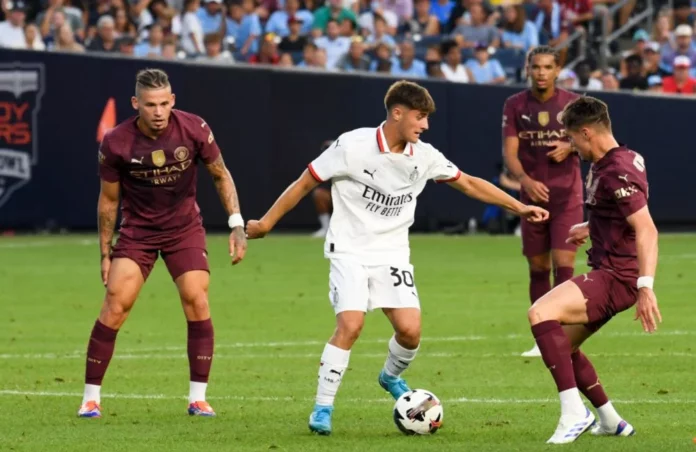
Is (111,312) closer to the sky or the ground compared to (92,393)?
closer to the sky

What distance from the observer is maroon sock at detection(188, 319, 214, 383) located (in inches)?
395

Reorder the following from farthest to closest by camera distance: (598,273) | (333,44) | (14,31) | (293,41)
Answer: (293,41) < (333,44) < (14,31) < (598,273)

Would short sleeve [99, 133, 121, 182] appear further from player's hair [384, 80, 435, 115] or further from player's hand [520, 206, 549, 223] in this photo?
player's hand [520, 206, 549, 223]

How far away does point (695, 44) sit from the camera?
2756cm

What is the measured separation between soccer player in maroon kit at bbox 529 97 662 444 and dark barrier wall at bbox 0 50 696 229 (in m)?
17.1

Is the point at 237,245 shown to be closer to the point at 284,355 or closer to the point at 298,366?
the point at 298,366

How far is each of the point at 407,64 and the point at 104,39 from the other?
5070mm

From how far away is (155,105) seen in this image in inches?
385

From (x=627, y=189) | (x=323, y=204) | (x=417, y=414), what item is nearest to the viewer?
(x=627, y=189)

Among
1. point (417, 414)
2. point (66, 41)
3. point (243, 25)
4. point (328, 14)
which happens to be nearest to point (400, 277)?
point (417, 414)

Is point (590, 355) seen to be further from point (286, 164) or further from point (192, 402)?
point (286, 164)

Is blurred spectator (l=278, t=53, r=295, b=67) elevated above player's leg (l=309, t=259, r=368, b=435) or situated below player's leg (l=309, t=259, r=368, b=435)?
below

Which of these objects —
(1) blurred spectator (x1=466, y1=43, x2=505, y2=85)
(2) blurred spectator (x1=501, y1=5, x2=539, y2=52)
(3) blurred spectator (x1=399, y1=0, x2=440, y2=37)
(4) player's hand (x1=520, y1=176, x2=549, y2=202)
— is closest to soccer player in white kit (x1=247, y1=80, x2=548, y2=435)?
(4) player's hand (x1=520, y1=176, x2=549, y2=202)

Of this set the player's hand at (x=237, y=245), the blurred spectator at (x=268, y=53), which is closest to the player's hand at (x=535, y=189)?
the player's hand at (x=237, y=245)
